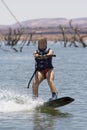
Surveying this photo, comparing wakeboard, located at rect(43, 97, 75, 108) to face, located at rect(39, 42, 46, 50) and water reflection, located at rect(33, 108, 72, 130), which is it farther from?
face, located at rect(39, 42, 46, 50)

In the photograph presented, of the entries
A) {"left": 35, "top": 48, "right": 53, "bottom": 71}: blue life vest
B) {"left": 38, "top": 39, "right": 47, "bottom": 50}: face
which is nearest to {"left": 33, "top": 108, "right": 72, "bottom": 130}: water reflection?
{"left": 35, "top": 48, "right": 53, "bottom": 71}: blue life vest

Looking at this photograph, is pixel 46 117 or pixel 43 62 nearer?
pixel 46 117

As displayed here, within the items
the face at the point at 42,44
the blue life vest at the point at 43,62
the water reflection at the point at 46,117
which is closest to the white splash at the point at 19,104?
the water reflection at the point at 46,117

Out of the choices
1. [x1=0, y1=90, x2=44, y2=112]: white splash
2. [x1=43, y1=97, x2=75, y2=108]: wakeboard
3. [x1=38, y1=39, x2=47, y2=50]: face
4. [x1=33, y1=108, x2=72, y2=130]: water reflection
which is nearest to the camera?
[x1=33, y1=108, x2=72, y2=130]: water reflection

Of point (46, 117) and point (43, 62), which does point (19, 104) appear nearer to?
point (46, 117)

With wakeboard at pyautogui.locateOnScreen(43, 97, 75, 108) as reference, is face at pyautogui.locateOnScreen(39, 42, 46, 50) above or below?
above

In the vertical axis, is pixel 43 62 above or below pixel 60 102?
above

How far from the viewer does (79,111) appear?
15.9 meters

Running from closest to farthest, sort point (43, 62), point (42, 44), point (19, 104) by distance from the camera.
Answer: point (42, 44)
point (43, 62)
point (19, 104)

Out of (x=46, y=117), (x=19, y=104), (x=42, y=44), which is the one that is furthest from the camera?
(x=19, y=104)

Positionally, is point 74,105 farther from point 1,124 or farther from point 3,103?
point 1,124

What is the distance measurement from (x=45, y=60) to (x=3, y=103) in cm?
202

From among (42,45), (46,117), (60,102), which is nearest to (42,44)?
(42,45)

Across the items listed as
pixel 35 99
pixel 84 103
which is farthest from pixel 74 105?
pixel 35 99
